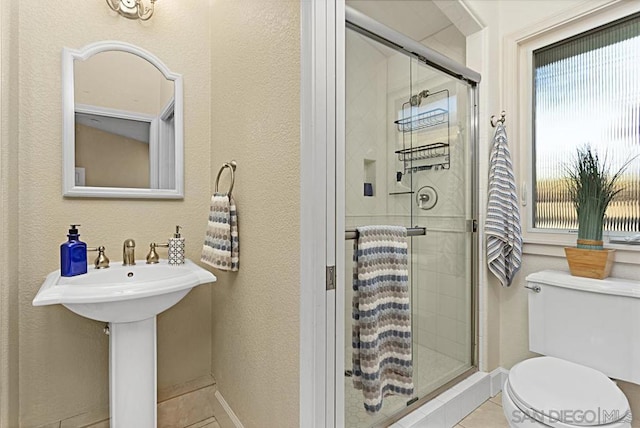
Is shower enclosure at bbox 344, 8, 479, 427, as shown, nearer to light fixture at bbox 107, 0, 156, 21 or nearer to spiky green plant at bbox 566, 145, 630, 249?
Result: spiky green plant at bbox 566, 145, 630, 249

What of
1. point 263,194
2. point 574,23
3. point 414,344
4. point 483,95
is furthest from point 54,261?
point 574,23

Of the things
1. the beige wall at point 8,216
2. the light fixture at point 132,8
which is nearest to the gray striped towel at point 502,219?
the light fixture at point 132,8

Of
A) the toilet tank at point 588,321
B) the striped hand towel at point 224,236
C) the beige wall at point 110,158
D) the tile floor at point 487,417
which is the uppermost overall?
the beige wall at point 110,158

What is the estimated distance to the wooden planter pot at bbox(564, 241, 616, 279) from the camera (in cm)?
150

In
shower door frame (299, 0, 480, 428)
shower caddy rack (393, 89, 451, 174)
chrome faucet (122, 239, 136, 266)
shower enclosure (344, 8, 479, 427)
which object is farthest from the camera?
shower caddy rack (393, 89, 451, 174)

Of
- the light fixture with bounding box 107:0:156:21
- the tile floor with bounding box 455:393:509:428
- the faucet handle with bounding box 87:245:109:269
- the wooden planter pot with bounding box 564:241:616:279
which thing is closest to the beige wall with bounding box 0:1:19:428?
the faucet handle with bounding box 87:245:109:269

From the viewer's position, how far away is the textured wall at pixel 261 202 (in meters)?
1.13

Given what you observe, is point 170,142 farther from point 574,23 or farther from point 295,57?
point 574,23

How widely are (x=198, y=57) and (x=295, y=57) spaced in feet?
3.15

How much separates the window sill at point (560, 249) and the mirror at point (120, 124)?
1.96 m

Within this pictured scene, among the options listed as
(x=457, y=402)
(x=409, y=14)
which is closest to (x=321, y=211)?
(x=457, y=402)

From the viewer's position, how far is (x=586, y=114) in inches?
67.2

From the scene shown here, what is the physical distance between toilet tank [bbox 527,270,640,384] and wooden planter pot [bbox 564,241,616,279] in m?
0.04

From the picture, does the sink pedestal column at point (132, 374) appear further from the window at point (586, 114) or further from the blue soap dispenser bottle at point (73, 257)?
the window at point (586, 114)
